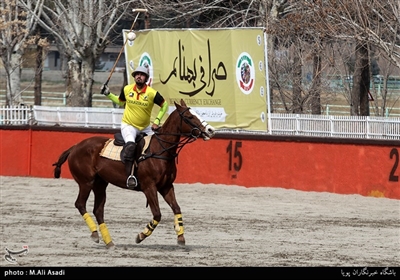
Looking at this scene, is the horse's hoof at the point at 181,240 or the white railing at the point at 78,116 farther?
the white railing at the point at 78,116

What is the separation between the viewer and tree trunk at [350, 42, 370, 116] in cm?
3322

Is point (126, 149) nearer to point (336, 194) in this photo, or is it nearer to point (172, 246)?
point (172, 246)

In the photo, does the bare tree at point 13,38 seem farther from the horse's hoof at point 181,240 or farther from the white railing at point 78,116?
the horse's hoof at point 181,240

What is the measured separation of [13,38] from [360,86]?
15335mm

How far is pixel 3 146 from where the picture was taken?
2784cm

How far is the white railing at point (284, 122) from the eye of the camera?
78.0 feet

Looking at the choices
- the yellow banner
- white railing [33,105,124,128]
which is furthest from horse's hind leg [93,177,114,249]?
white railing [33,105,124,128]

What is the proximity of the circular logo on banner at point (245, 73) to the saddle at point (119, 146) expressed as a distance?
1005cm

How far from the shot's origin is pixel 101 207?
600 inches

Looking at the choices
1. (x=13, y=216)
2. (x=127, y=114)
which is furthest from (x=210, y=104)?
(x=127, y=114)

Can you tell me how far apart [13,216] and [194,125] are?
6.17 m

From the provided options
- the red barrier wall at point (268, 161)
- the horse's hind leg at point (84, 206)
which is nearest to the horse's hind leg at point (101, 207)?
the horse's hind leg at point (84, 206)

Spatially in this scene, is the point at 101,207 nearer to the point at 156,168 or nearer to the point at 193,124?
the point at 156,168

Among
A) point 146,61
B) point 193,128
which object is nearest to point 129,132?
point 193,128
